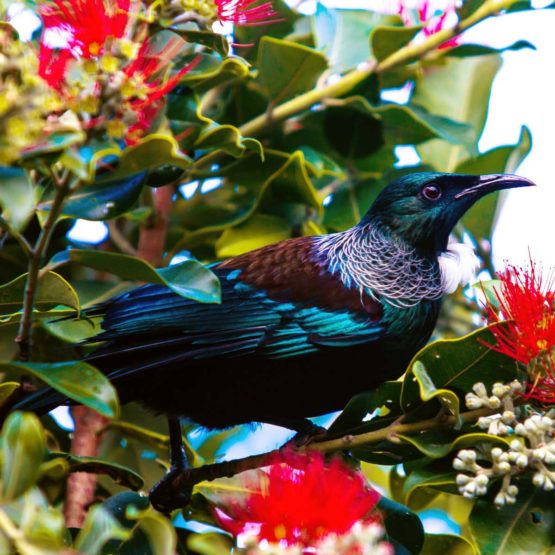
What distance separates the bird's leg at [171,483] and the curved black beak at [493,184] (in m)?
1.18

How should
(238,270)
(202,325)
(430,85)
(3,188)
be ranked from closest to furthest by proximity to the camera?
(3,188) < (202,325) < (238,270) < (430,85)

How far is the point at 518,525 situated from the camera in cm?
263

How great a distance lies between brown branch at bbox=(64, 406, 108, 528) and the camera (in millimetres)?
3281

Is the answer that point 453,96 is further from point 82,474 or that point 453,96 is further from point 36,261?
point 36,261

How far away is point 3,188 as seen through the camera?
2.04 meters

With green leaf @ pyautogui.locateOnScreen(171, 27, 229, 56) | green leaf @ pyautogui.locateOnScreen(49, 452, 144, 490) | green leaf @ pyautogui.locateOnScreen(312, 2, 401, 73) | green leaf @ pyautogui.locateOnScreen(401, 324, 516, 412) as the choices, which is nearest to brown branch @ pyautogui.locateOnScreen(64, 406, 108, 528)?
green leaf @ pyautogui.locateOnScreen(49, 452, 144, 490)

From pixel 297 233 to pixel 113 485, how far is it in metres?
1.12

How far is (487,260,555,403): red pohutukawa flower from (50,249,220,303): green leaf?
720 millimetres

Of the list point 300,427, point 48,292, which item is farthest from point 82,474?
point 48,292

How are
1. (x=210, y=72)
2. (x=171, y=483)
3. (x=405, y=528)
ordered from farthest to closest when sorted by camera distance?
(x=210, y=72) → (x=171, y=483) → (x=405, y=528)

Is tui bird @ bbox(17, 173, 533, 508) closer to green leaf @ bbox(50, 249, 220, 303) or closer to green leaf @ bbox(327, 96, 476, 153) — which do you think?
green leaf @ bbox(327, 96, 476, 153)

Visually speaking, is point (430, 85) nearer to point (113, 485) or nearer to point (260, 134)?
point (260, 134)

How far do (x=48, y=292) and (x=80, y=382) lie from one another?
0.38 meters

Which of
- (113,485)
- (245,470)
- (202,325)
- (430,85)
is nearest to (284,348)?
(202,325)
